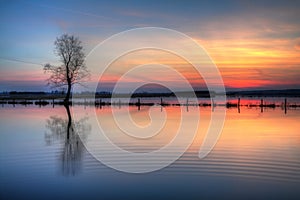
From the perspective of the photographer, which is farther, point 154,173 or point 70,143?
point 70,143

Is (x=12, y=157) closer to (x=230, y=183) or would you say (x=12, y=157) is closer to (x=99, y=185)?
(x=99, y=185)

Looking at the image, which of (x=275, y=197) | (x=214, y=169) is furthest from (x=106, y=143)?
(x=275, y=197)

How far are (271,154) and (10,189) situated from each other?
11524 millimetres

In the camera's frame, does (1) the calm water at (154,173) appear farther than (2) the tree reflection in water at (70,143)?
No

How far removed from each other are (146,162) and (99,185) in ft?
12.8

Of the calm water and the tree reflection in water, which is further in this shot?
the tree reflection in water

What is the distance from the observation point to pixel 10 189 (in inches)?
432

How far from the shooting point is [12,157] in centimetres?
1596

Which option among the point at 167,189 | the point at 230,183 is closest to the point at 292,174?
the point at 230,183

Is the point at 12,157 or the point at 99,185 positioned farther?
the point at 12,157

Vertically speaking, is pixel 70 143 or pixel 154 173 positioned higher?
pixel 70 143

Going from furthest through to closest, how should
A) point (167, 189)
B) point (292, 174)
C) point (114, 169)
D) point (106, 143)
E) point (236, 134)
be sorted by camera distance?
point (236, 134) < point (106, 143) < point (114, 169) < point (292, 174) < point (167, 189)

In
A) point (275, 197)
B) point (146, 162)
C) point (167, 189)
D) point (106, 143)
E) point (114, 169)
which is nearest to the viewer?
point (275, 197)

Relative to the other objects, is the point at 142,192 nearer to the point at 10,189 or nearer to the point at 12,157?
the point at 10,189
